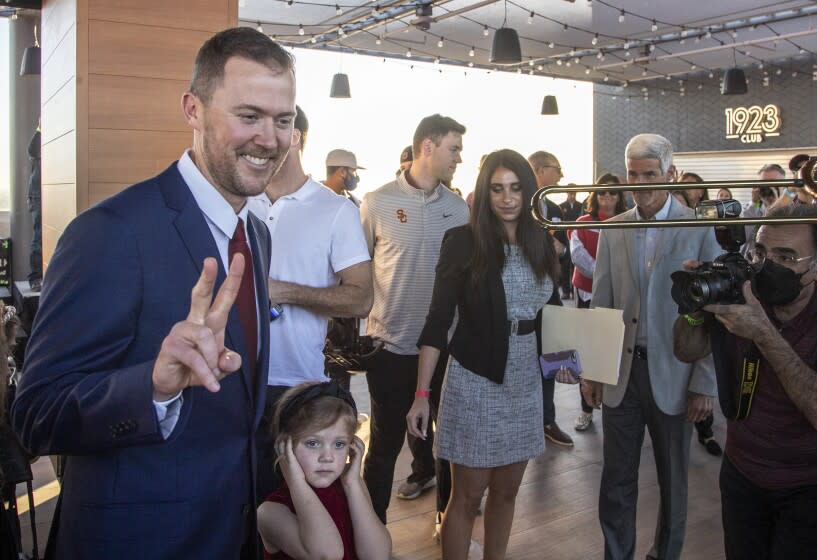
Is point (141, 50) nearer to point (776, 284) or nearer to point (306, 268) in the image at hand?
point (306, 268)

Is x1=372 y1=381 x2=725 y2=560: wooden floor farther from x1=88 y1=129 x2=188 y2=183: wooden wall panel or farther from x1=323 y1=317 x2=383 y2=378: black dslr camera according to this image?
x1=88 y1=129 x2=188 y2=183: wooden wall panel

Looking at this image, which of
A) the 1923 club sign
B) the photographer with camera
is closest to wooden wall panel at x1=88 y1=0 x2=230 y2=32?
the photographer with camera

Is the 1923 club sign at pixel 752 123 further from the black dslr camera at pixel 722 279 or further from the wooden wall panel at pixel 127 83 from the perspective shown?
the black dslr camera at pixel 722 279

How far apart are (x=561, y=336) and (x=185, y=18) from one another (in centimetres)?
203

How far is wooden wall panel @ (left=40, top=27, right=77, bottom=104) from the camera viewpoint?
3143 millimetres

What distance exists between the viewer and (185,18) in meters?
3.18

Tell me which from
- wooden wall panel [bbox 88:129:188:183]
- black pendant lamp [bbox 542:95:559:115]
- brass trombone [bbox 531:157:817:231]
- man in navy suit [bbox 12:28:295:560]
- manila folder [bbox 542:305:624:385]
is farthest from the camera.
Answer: black pendant lamp [bbox 542:95:559:115]

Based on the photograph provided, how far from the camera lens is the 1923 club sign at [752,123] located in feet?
46.9

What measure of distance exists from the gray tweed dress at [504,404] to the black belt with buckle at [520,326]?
0.05ft

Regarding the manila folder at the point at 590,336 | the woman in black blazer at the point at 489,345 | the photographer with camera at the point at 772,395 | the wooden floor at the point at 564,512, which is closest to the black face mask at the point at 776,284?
the photographer with camera at the point at 772,395

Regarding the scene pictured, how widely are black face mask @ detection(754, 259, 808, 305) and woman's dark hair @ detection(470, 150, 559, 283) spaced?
2.61 feet

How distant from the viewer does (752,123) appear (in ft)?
48.0

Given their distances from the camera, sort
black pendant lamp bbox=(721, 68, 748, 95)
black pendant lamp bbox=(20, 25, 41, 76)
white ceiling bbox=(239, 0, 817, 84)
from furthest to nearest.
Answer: black pendant lamp bbox=(721, 68, 748, 95), white ceiling bbox=(239, 0, 817, 84), black pendant lamp bbox=(20, 25, 41, 76)

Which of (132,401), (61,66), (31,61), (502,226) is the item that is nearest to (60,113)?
(61,66)
